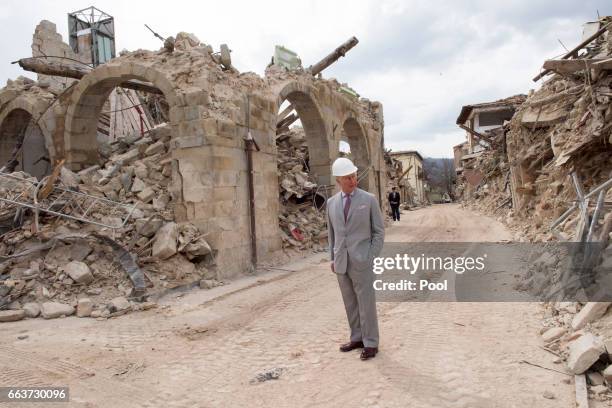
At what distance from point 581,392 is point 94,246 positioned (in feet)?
19.8

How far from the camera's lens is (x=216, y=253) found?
7.11m

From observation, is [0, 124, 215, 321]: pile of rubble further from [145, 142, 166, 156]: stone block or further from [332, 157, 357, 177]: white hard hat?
[332, 157, 357, 177]: white hard hat

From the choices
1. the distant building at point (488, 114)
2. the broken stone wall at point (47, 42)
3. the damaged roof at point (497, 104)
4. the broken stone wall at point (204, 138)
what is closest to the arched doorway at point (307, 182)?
the broken stone wall at point (204, 138)

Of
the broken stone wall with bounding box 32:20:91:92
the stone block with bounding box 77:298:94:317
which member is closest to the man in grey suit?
the stone block with bounding box 77:298:94:317

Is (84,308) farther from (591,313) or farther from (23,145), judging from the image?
(23,145)

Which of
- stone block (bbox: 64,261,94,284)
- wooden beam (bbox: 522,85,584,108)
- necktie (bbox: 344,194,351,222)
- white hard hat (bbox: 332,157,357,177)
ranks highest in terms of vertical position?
wooden beam (bbox: 522,85,584,108)

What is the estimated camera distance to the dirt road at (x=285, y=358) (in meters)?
2.89

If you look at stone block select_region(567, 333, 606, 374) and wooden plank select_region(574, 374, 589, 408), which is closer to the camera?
wooden plank select_region(574, 374, 589, 408)

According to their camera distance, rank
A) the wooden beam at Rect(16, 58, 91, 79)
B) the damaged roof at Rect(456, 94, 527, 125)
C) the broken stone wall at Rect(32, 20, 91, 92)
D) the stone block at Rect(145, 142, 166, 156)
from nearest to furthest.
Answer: the stone block at Rect(145, 142, 166, 156)
the wooden beam at Rect(16, 58, 91, 79)
the broken stone wall at Rect(32, 20, 91, 92)
the damaged roof at Rect(456, 94, 527, 125)

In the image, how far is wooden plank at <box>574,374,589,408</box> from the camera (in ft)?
8.16

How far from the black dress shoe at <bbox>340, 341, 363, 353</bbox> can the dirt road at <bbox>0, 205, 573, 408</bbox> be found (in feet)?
0.20

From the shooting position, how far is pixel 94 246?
6.17m

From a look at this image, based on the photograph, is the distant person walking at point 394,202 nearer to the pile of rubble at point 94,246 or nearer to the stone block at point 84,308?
the pile of rubble at point 94,246

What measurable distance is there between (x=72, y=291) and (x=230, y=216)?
2.78 m
